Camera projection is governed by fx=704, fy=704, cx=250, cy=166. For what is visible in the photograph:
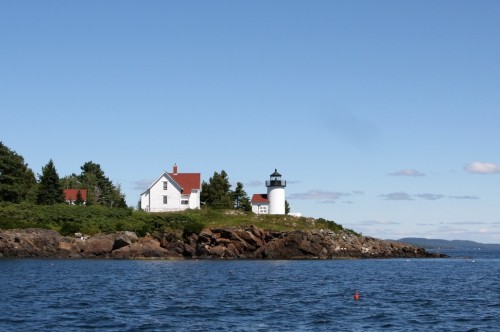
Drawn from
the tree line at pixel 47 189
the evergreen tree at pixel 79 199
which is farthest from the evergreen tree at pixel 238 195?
the evergreen tree at pixel 79 199

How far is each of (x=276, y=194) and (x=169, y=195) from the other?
1802cm

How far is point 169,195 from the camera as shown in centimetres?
A: 11450

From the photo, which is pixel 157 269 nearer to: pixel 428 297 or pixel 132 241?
pixel 132 241

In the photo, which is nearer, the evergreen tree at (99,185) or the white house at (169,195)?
the white house at (169,195)

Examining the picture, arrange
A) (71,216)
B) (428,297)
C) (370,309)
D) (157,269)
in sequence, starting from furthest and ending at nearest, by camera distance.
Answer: (71,216), (157,269), (428,297), (370,309)

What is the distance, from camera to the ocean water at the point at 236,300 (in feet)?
116

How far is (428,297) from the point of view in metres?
50.1

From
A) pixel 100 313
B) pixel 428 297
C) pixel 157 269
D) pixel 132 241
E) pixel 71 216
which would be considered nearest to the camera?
pixel 100 313

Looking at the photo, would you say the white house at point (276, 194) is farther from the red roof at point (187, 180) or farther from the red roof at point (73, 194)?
the red roof at point (73, 194)

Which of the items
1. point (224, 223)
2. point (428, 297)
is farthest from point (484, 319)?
point (224, 223)

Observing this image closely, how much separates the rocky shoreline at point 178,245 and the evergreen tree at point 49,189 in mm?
20105

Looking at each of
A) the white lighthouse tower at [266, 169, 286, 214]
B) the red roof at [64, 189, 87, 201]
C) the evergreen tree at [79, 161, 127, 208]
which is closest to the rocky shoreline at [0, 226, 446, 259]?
the white lighthouse tower at [266, 169, 286, 214]

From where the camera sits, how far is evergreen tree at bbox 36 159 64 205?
11131 centimetres

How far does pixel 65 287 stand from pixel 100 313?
14715 millimetres
